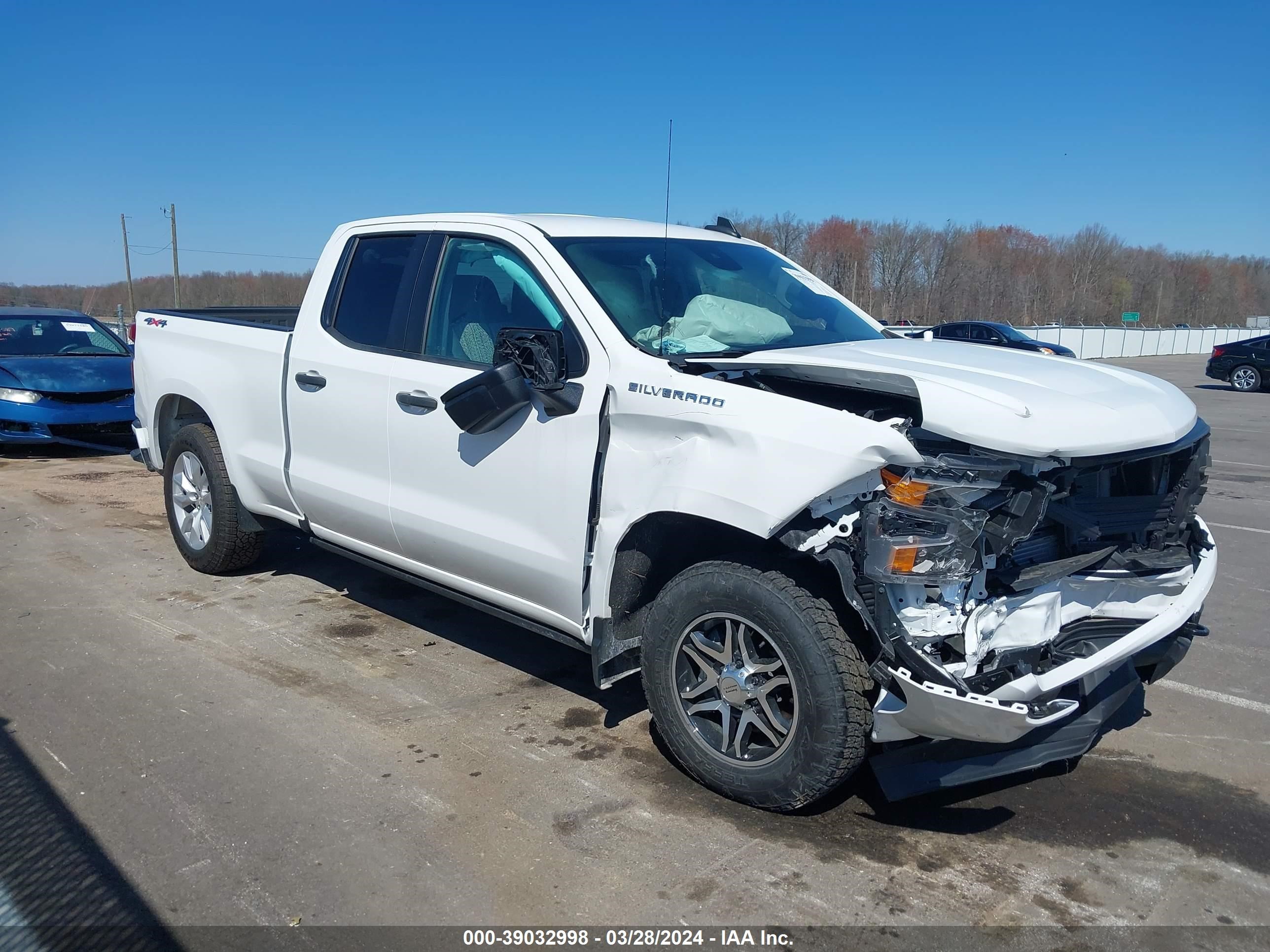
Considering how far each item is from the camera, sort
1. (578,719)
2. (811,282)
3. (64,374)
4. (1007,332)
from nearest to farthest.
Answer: (578,719) < (811,282) < (64,374) < (1007,332)

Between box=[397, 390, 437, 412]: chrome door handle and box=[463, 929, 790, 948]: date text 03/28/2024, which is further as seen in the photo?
box=[397, 390, 437, 412]: chrome door handle

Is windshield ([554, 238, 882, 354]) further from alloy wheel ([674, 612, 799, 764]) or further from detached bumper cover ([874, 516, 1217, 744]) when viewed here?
detached bumper cover ([874, 516, 1217, 744])

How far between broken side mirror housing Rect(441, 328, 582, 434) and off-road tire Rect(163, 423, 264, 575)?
2391mm

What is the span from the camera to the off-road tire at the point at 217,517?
18.6 ft

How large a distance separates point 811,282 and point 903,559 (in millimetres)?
2325

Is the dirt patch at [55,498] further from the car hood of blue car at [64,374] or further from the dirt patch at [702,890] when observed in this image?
the dirt patch at [702,890]

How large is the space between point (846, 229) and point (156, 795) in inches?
2265

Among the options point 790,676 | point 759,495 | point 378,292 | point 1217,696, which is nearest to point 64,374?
point 378,292

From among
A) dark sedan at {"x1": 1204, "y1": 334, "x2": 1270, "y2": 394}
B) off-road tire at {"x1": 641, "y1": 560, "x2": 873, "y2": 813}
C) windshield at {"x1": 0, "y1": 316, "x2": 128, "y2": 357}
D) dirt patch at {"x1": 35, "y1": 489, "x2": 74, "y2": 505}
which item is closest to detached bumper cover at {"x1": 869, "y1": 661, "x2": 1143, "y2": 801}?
off-road tire at {"x1": 641, "y1": 560, "x2": 873, "y2": 813}

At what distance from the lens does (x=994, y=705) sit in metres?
2.85

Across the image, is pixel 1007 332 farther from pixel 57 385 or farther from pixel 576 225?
pixel 576 225

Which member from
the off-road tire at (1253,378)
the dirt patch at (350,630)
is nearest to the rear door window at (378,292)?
the dirt patch at (350,630)

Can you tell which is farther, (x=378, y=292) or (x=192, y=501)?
(x=192, y=501)

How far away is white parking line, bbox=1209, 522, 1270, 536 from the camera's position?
780 cm
